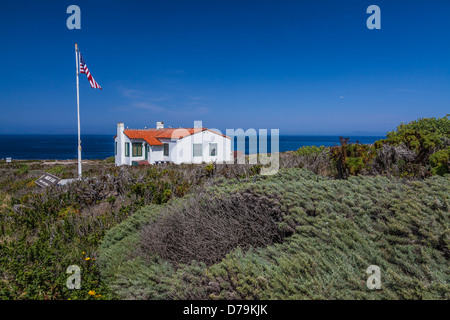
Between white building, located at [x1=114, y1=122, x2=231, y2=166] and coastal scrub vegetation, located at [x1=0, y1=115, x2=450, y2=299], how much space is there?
20.2 metres

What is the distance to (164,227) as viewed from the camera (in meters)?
5.27

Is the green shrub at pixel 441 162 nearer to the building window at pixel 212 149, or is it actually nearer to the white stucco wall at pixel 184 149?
the white stucco wall at pixel 184 149

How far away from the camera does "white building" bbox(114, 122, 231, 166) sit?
27.7 metres

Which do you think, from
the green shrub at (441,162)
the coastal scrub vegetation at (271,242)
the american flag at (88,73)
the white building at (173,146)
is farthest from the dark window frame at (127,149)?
the green shrub at (441,162)

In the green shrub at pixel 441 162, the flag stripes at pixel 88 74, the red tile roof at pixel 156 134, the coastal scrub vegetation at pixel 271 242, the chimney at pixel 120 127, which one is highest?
the flag stripes at pixel 88 74

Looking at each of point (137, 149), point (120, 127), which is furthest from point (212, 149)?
point (120, 127)

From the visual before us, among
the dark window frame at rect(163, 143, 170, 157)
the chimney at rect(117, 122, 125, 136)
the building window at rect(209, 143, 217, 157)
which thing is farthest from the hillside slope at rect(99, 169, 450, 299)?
the chimney at rect(117, 122, 125, 136)

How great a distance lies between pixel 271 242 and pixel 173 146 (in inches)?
957

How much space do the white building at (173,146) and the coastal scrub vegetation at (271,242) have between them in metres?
20.2


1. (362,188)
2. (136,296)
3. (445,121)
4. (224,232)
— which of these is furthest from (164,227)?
(445,121)

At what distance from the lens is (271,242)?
4.27 meters

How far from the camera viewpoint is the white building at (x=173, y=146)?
91.0 ft
